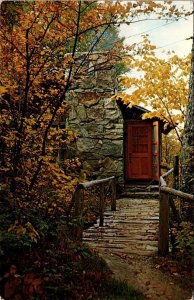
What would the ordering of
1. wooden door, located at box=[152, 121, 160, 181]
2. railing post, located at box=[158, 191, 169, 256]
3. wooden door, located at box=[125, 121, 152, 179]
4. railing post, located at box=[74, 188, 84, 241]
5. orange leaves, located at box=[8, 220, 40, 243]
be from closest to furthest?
orange leaves, located at box=[8, 220, 40, 243] < railing post, located at box=[158, 191, 169, 256] < railing post, located at box=[74, 188, 84, 241] < wooden door, located at box=[152, 121, 160, 181] < wooden door, located at box=[125, 121, 152, 179]

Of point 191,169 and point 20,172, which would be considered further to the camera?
point 191,169

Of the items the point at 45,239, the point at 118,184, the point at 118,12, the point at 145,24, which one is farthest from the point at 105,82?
the point at 45,239

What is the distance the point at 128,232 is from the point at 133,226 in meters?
0.47

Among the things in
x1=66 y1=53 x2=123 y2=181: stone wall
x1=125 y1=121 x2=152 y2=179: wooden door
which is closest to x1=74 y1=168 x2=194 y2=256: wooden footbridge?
x1=66 y1=53 x2=123 y2=181: stone wall

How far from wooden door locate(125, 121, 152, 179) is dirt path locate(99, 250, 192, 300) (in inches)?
292

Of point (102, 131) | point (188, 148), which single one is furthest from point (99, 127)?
point (188, 148)

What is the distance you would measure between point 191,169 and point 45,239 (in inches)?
103

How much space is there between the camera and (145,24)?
17.1 feet

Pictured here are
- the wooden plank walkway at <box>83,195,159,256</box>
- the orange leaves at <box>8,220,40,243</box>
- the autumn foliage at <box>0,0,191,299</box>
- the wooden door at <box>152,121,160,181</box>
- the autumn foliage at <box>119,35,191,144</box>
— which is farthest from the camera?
the wooden door at <box>152,121,160,181</box>

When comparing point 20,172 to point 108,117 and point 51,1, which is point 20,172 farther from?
point 108,117

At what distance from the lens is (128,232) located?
5898 mm

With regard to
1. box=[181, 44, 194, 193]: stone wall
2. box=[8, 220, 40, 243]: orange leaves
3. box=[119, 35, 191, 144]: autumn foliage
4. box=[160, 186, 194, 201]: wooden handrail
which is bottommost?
box=[8, 220, 40, 243]: orange leaves

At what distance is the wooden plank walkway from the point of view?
5.00m

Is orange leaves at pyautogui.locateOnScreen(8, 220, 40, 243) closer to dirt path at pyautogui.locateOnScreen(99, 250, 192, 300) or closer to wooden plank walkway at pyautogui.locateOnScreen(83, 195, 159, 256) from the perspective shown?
dirt path at pyautogui.locateOnScreen(99, 250, 192, 300)
